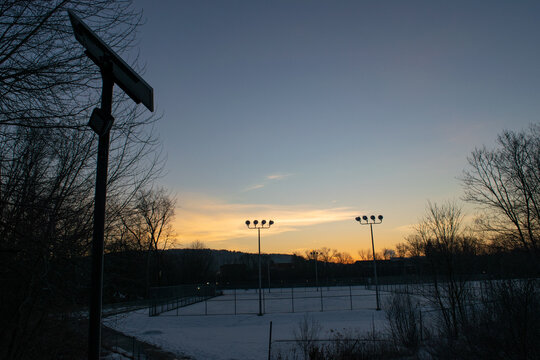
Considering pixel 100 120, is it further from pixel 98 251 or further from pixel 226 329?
pixel 226 329

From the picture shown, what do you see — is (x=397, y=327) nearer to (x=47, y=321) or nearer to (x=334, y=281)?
(x=47, y=321)

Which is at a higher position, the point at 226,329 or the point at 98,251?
the point at 98,251

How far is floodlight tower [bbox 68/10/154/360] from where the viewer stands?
3.27 meters

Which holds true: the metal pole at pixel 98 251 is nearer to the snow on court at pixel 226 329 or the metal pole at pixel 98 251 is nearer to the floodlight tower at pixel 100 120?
the floodlight tower at pixel 100 120

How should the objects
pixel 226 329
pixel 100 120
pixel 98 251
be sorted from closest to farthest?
pixel 98 251 → pixel 100 120 → pixel 226 329

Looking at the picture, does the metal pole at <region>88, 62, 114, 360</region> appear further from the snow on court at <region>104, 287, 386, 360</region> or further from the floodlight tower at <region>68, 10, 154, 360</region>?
the snow on court at <region>104, 287, 386, 360</region>

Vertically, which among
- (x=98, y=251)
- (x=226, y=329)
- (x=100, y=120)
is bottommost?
(x=226, y=329)

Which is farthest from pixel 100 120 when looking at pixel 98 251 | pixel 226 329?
pixel 226 329

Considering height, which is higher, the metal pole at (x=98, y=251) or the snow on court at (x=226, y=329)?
the metal pole at (x=98, y=251)

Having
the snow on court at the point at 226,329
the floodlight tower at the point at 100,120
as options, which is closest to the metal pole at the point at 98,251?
the floodlight tower at the point at 100,120

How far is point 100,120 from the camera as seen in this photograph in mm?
3521

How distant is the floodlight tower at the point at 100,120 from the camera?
3.27 meters

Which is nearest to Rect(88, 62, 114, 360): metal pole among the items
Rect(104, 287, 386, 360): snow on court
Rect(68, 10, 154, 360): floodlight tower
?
Rect(68, 10, 154, 360): floodlight tower

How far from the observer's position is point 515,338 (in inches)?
297
